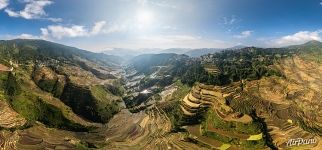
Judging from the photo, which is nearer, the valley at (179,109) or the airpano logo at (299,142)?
the airpano logo at (299,142)

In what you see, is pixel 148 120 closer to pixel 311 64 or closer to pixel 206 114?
pixel 206 114

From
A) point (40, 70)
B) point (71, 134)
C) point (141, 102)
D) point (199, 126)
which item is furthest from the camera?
point (40, 70)

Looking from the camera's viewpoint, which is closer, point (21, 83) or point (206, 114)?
point (206, 114)

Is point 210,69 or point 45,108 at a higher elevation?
point 210,69

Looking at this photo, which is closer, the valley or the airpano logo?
the airpano logo

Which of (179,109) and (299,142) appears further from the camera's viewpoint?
(179,109)

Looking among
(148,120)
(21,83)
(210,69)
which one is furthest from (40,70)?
(210,69)

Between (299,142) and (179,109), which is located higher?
(179,109)

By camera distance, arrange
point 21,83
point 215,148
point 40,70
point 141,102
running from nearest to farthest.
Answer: point 215,148
point 21,83
point 141,102
point 40,70
